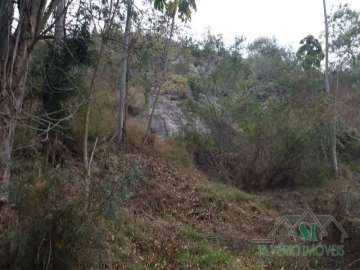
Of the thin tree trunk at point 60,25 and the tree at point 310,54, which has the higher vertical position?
the tree at point 310,54

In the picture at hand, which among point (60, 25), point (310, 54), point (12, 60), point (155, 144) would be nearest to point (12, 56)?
point (12, 60)

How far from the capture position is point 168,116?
11.8m

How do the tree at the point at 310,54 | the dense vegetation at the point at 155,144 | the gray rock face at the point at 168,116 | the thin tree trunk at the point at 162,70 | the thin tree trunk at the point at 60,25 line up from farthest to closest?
the tree at the point at 310,54
the gray rock face at the point at 168,116
the thin tree trunk at the point at 162,70
the thin tree trunk at the point at 60,25
the dense vegetation at the point at 155,144

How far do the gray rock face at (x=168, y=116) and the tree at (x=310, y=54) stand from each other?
5775 millimetres

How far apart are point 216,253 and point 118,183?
2134mm

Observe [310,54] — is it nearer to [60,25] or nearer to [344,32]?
[344,32]

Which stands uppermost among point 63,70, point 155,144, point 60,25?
point 60,25

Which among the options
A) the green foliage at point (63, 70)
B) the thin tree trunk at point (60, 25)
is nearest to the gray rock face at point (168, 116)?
the green foliage at point (63, 70)

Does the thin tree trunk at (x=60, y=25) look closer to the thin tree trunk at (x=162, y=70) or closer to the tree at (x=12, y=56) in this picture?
the tree at (x=12, y=56)

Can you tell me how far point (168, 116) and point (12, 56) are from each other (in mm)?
7931

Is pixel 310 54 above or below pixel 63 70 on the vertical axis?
above

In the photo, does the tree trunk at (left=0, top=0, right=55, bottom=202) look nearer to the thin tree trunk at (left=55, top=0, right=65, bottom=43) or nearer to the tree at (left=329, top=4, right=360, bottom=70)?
the thin tree trunk at (left=55, top=0, right=65, bottom=43)

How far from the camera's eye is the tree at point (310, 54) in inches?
574

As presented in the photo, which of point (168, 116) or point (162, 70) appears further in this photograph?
point (168, 116)
